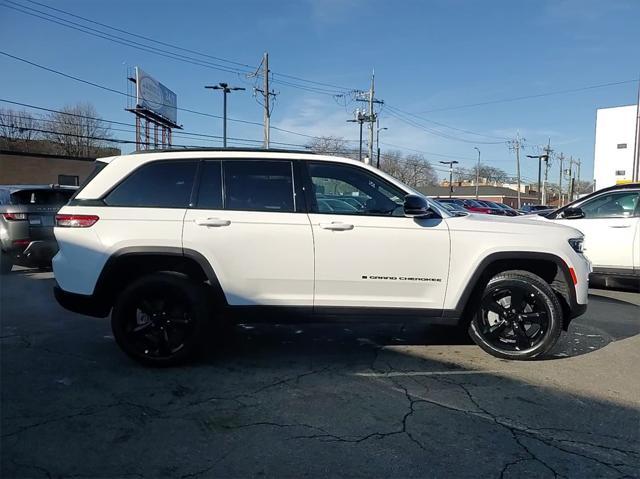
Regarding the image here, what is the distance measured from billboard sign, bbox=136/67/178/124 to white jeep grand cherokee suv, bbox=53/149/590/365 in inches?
1689

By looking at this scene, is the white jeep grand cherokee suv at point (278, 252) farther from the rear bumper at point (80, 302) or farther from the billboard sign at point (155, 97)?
the billboard sign at point (155, 97)

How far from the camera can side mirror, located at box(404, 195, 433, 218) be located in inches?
164

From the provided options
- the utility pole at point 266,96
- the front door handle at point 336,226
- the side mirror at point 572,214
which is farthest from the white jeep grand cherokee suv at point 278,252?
the utility pole at point 266,96

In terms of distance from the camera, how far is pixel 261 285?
433cm

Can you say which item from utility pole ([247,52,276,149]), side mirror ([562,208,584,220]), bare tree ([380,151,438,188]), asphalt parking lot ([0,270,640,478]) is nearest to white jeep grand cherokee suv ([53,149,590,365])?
asphalt parking lot ([0,270,640,478])

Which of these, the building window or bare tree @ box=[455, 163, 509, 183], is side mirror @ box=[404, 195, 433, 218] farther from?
bare tree @ box=[455, 163, 509, 183]

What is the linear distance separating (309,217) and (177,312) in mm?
1470

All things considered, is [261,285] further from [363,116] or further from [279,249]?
[363,116]

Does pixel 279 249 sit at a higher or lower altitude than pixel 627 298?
higher

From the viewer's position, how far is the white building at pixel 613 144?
51969mm

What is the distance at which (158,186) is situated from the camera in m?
4.44

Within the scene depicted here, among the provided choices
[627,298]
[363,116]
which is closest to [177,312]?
[627,298]

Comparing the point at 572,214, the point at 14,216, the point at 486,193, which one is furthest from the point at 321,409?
the point at 486,193

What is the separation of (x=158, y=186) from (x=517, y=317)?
11.6ft
